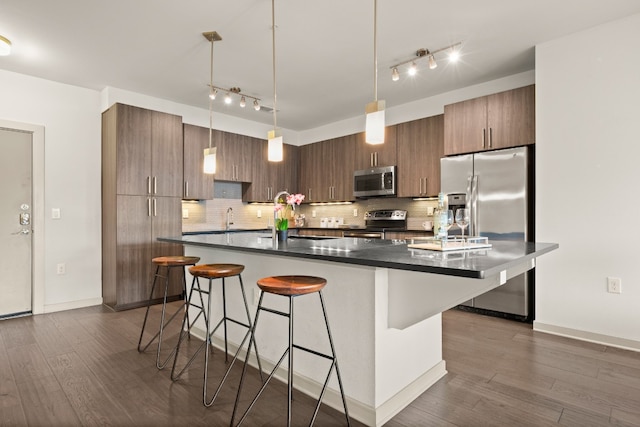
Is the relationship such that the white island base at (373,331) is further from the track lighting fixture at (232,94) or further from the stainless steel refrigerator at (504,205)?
the track lighting fixture at (232,94)

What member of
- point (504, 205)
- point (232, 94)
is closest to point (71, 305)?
point (232, 94)

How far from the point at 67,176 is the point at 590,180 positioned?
5.41 m

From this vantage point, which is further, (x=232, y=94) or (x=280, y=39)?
(x=232, y=94)

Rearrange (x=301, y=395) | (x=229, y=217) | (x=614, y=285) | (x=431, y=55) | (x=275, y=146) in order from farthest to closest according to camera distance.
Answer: (x=229, y=217) < (x=431, y=55) < (x=614, y=285) < (x=275, y=146) < (x=301, y=395)

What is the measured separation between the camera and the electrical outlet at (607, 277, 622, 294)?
2.87 m

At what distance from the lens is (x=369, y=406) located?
181cm

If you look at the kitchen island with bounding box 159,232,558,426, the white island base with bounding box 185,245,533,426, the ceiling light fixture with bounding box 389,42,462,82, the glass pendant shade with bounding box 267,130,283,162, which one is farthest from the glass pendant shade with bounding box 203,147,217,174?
the ceiling light fixture with bounding box 389,42,462,82

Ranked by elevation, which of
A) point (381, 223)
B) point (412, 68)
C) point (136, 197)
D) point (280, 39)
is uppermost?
point (280, 39)

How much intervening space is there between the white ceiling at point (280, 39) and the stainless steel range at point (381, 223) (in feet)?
5.66

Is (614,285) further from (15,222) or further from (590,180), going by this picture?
(15,222)

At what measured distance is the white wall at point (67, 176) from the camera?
153 inches

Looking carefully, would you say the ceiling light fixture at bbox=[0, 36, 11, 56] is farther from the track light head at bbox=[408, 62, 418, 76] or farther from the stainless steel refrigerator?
the stainless steel refrigerator

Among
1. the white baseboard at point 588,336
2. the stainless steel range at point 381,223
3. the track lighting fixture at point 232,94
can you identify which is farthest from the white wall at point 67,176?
the white baseboard at point 588,336

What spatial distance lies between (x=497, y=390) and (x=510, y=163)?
2321 millimetres
